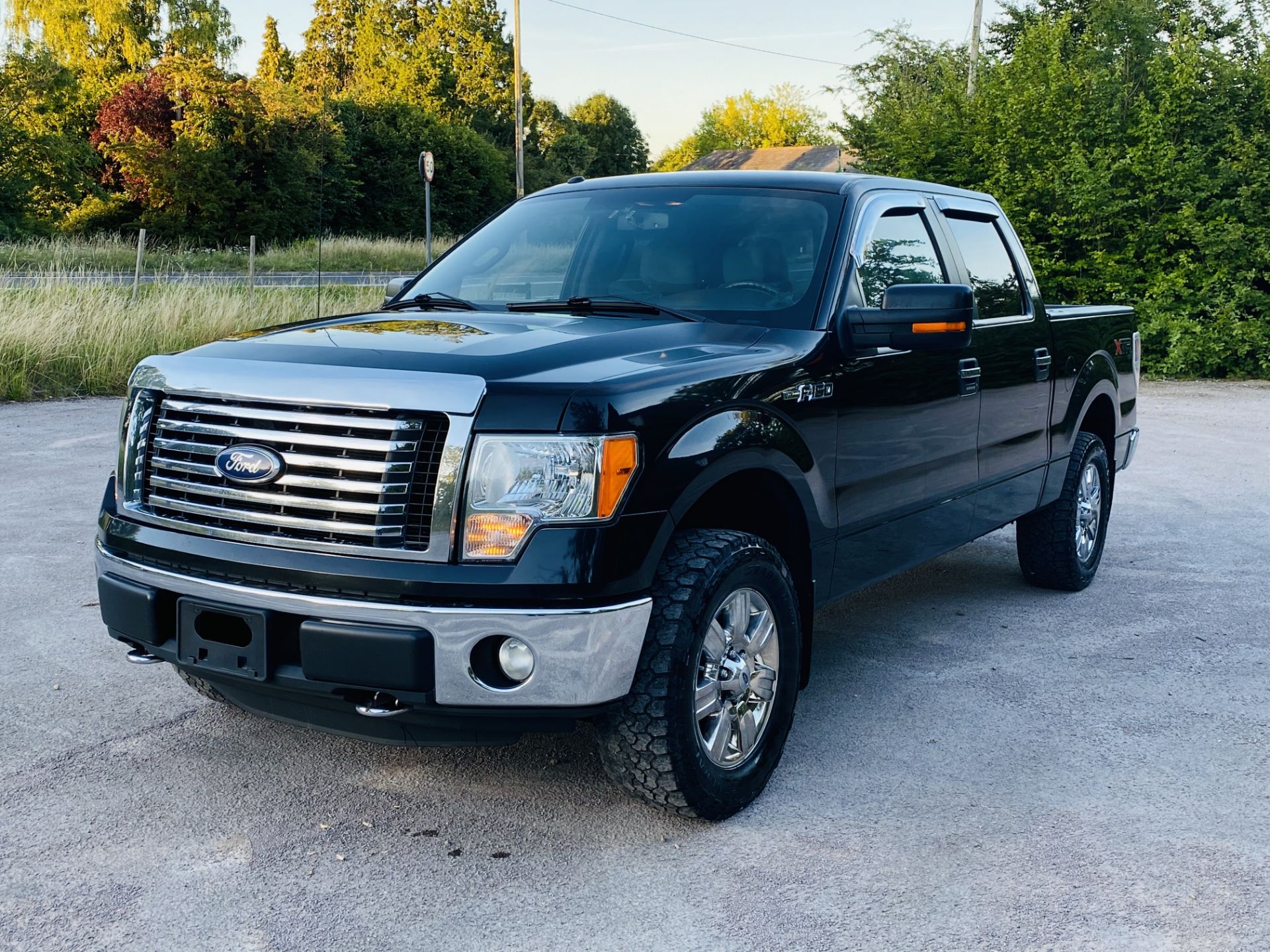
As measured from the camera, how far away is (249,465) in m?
3.06

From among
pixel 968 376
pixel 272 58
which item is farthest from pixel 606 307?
pixel 272 58

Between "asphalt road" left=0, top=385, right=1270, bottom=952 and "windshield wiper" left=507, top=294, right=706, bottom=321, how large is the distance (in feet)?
4.48

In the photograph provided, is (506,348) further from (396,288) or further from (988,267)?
(988,267)

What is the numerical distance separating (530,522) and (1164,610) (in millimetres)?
3822

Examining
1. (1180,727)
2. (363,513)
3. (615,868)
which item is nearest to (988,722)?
(1180,727)

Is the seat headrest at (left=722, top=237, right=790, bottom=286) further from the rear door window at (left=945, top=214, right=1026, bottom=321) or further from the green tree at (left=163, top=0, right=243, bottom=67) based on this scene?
the green tree at (left=163, top=0, right=243, bottom=67)

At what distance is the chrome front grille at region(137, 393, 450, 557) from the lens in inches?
115

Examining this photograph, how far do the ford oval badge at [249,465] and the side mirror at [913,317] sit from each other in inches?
70.4

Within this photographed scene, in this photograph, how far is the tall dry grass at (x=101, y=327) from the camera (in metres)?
12.1

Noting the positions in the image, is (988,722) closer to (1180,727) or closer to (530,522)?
(1180,727)

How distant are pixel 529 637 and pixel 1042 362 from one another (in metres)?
3.27

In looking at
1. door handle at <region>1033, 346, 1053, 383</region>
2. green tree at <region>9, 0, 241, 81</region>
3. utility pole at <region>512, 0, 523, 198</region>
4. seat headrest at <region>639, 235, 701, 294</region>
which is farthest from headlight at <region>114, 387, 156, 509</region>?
green tree at <region>9, 0, 241, 81</region>

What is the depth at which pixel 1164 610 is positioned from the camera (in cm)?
561

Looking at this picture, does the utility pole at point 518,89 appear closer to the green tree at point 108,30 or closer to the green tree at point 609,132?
the green tree at point 108,30
